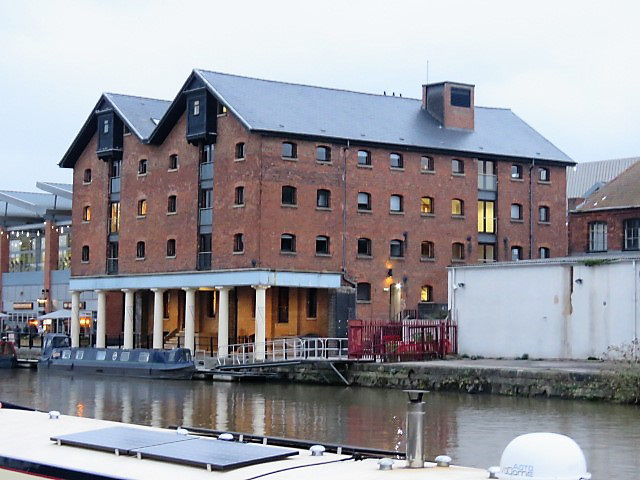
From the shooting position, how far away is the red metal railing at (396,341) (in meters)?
42.2

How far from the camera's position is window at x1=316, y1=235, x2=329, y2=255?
50.1m

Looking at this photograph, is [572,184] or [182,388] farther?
[572,184]

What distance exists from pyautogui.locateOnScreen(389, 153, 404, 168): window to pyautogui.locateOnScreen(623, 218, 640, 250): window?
1435cm

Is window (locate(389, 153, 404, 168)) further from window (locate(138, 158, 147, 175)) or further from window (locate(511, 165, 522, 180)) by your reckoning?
window (locate(138, 158, 147, 175))

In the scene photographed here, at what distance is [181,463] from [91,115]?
5129cm

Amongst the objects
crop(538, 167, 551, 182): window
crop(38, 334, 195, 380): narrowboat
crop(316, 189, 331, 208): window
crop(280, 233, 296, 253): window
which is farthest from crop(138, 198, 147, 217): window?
crop(538, 167, 551, 182): window

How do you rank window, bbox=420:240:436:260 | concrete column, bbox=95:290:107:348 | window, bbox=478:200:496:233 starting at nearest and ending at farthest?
window, bbox=420:240:436:260
window, bbox=478:200:496:233
concrete column, bbox=95:290:107:348

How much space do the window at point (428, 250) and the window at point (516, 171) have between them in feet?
19.6

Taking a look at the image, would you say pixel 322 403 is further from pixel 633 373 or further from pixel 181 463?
pixel 181 463

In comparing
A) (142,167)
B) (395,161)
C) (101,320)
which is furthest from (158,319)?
(395,161)

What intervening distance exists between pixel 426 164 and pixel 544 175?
735cm

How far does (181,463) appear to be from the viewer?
375 inches

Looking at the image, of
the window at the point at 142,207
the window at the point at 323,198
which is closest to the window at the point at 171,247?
the window at the point at 142,207

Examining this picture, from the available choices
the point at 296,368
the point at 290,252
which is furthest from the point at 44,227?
the point at 296,368
